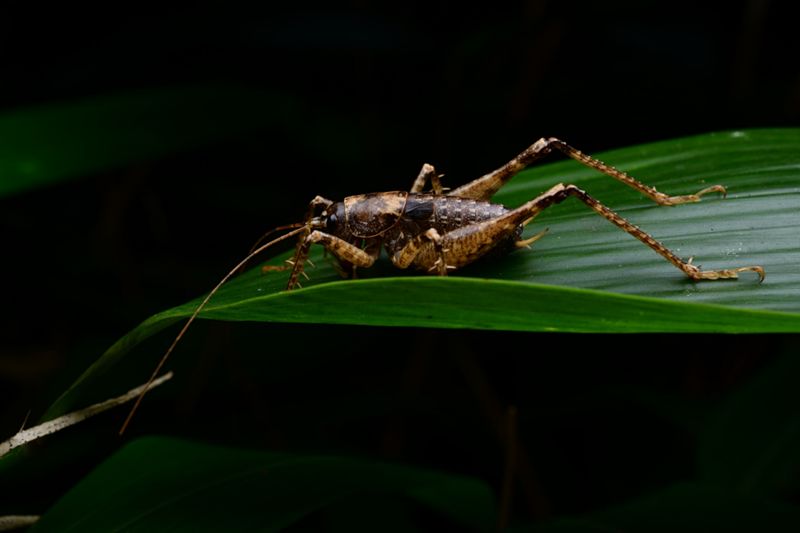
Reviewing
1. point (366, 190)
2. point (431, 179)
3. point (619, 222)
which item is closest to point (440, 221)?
point (431, 179)

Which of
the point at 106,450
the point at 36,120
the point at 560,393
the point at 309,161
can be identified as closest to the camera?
the point at 36,120

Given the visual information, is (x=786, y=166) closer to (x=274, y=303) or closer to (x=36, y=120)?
(x=274, y=303)

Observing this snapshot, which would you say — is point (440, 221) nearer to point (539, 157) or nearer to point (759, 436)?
point (539, 157)

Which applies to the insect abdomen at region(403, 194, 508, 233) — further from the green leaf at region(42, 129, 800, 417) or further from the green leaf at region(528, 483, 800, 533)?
the green leaf at region(528, 483, 800, 533)

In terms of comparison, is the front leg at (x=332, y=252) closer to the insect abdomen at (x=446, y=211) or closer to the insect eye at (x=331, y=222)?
the insect eye at (x=331, y=222)

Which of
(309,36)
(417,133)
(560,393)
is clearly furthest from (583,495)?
(309,36)

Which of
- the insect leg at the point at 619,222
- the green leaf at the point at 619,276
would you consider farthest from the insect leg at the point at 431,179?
the insect leg at the point at 619,222

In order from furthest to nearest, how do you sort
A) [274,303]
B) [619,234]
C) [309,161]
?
[309,161]
[619,234]
[274,303]
